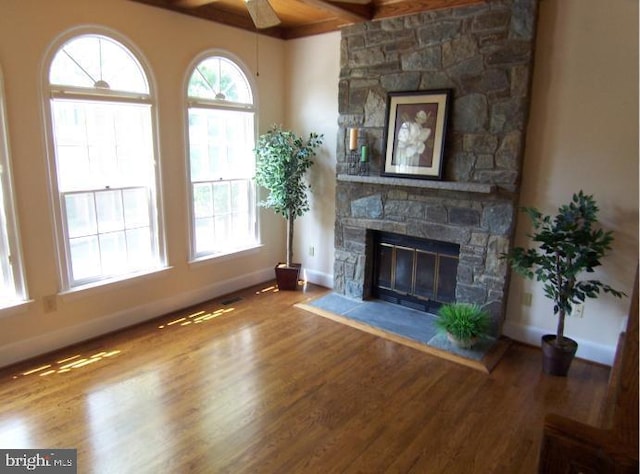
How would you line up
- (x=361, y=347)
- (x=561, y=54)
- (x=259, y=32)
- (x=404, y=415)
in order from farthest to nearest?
(x=259, y=32), (x=361, y=347), (x=561, y=54), (x=404, y=415)

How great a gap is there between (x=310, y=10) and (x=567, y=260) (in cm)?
298

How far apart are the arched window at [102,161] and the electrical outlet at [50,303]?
0.52 feet

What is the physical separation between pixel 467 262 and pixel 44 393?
3197 mm

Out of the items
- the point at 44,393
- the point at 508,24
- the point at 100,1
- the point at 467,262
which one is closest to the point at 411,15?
the point at 508,24

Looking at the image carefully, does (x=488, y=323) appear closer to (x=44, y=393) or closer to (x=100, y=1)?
(x=44, y=393)

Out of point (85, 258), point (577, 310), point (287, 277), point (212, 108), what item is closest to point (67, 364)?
point (85, 258)

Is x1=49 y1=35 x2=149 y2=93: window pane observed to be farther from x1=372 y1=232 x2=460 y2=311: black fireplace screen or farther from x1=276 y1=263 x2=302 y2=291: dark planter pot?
x1=372 y1=232 x2=460 y2=311: black fireplace screen

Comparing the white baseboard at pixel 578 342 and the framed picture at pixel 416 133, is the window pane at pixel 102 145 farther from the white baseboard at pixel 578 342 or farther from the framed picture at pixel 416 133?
the white baseboard at pixel 578 342

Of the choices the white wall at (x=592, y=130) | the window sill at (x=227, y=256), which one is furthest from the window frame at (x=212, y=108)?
the white wall at (x=592, y=130)

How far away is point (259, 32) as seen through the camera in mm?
4395

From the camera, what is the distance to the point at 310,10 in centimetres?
394

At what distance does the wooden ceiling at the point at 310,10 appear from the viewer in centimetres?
351

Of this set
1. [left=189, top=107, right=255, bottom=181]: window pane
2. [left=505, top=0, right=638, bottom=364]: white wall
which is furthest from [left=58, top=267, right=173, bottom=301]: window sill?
[left=505, top=0, right=638, bottom=364]: white wall

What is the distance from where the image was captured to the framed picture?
11.8ft
